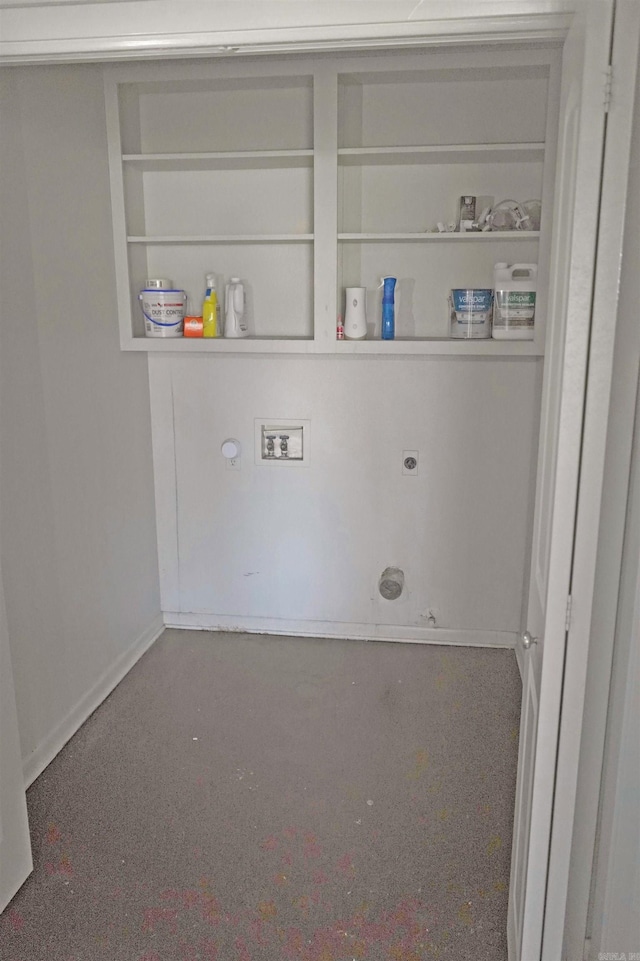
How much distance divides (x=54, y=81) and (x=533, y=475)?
7.18 feet

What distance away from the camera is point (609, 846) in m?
1.33

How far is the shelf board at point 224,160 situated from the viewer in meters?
2.79

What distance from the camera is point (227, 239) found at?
9.32 ft

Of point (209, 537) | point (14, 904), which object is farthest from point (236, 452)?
point (14, 904)

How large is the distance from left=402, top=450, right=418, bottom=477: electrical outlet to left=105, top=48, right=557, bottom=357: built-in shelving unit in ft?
1.48

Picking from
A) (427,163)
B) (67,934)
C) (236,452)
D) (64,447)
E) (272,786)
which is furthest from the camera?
(236,452)

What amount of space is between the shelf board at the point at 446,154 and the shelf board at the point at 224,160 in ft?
0.58

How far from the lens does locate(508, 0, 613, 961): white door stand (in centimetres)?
117

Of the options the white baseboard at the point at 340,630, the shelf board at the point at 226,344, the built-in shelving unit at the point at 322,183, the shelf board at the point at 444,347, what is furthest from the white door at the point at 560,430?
the white baseboard at the point at 340,630

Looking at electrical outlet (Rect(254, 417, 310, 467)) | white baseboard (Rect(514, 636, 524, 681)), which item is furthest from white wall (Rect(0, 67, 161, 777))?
white baseboard (Rect(514, 636, 524, 681))

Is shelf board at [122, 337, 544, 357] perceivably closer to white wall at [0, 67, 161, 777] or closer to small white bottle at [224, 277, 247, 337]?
small white bottle at [224, 277, 247, 337]

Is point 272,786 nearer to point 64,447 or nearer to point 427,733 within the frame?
point 427,733

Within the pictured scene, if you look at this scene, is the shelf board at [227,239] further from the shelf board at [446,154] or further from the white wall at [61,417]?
the shelf board at [446,154]

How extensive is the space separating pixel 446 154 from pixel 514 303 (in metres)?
0.60
